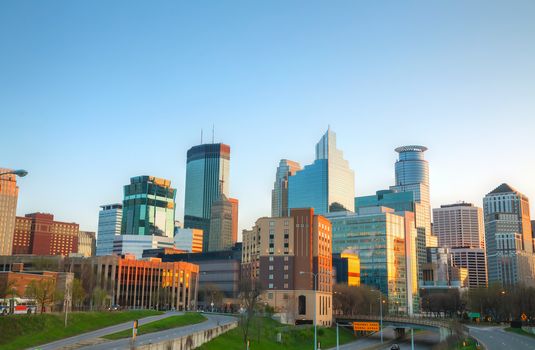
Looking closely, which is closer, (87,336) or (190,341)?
(87,336)

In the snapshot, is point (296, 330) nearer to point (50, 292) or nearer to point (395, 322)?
point (395, 322)

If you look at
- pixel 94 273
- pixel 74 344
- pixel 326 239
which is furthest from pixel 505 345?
pixel 94 273

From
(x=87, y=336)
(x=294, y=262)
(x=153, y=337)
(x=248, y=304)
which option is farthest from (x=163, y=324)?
(x=294, y=262)

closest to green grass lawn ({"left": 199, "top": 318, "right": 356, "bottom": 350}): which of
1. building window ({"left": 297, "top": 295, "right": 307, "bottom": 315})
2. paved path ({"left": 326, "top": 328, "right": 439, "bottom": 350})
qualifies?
paved path ({"left": 326, "top": 328, "right": 439, "bottom": 350})

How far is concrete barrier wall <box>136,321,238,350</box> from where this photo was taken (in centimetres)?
6969

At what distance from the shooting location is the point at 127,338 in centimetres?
7912

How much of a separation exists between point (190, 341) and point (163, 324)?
1745cm

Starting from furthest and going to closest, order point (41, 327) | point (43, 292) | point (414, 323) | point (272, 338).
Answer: point (414, 323) < point (272, 338) < point (43, 292) < point (41, 327)

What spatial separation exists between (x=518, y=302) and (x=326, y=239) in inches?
2459

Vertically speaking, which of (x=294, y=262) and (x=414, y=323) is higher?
(x=294, y=262)

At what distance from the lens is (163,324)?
322 feet

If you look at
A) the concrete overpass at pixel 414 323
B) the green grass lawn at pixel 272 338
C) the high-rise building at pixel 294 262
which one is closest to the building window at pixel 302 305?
the high-rise building at pixel 294 262

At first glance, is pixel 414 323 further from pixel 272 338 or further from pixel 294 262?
pixel 272 338

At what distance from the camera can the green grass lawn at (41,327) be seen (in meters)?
71.2
